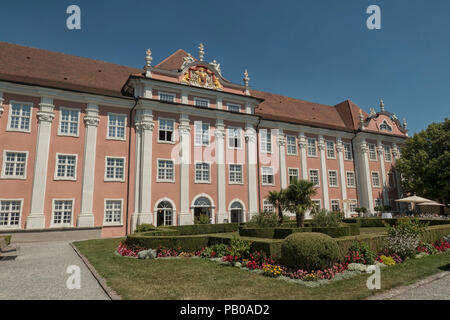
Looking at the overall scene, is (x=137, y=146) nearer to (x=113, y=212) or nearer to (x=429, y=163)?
(x=113, y=212)

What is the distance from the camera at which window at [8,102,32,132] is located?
73.6 feet

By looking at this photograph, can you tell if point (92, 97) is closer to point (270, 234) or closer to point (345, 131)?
point (270, 234)

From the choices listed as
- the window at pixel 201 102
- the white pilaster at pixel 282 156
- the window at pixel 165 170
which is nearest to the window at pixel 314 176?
the white pilaster at pixel 282 156

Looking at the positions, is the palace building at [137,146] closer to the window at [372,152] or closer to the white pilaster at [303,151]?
the white pilaster at [303,151]

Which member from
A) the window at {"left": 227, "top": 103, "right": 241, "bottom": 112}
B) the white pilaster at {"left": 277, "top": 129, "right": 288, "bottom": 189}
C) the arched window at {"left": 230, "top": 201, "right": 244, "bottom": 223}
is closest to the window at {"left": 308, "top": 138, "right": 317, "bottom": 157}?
the white pilaster at {"left": 277, "top": 129, "right": 288, "bottom": 189}

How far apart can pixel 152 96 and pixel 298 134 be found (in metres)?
17.7

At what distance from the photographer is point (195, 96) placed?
28844 millimetres

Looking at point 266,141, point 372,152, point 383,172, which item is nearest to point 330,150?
point 372,152

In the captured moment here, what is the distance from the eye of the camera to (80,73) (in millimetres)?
27891

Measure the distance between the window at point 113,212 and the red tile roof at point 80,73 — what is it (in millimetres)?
9463

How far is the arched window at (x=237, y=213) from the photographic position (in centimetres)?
2912

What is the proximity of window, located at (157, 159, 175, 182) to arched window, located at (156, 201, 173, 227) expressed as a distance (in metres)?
2.11

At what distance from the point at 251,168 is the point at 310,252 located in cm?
2096
